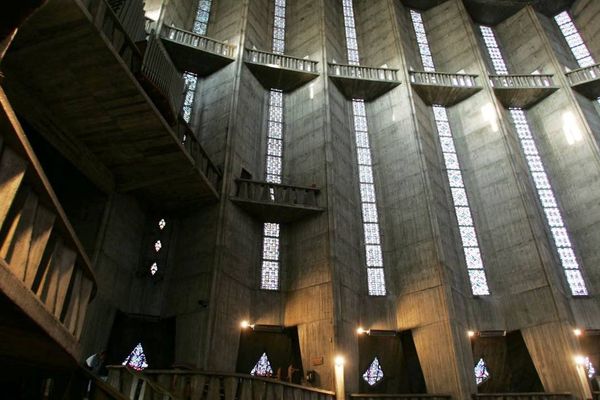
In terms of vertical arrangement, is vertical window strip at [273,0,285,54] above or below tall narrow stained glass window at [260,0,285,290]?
above

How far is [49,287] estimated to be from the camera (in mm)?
4887

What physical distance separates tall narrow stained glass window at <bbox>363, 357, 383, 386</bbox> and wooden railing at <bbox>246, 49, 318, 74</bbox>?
38.3 feet

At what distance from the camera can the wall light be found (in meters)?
18.9

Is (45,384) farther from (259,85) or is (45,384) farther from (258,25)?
(258,25)

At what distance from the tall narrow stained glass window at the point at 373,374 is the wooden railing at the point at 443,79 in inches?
472

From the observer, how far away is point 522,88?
20.5m

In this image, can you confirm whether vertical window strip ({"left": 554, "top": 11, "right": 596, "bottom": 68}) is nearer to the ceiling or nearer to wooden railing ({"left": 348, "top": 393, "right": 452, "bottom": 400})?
the ceiling

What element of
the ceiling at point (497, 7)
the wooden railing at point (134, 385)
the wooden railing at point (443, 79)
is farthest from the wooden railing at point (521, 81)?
the wooden railing at point (134, 385)

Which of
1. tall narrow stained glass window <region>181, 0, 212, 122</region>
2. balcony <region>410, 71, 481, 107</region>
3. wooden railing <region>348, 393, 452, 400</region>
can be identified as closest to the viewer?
wooden railing <region>348, 393, 452, 400</region>

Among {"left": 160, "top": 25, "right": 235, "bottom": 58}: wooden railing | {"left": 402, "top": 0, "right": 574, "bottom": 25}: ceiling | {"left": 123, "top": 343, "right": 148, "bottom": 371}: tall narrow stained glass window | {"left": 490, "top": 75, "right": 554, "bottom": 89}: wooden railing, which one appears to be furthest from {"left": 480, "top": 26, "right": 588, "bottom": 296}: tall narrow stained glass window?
{"left": 123, "top": 343, "right": 148, "bottom": 371}: tall narrow stained glass window

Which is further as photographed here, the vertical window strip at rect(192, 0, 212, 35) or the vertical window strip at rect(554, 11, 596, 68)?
the vertical window strip at rect(554, 11, 596, 68)

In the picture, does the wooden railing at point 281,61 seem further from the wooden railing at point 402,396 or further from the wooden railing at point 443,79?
the wooden railing at point 402,396

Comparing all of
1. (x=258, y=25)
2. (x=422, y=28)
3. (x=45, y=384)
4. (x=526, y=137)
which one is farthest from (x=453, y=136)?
(x=45, y=384)

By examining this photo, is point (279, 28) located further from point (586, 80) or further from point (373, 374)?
point (373, 374)
